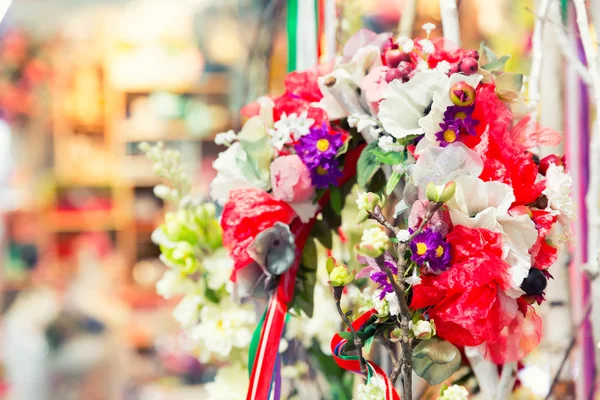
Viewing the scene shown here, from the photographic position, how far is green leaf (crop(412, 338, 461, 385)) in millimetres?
529

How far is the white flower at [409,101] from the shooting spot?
0.53 metres

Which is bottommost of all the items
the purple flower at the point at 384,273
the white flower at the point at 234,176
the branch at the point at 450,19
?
the purple flower at the point at 384,273

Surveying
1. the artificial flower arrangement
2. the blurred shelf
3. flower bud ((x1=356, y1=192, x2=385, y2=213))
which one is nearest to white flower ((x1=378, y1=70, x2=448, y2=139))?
the artificial flower arrangement

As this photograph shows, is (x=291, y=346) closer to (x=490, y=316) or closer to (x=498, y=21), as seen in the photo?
(x=490, y=316)

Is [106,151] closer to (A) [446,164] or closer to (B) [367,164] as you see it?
(B) [367,164]

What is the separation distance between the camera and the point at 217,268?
0.77 m

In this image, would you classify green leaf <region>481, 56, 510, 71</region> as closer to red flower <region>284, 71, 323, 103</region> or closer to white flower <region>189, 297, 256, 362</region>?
red flower <region>284, 71, 323, 103</region>

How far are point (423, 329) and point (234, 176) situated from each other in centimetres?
28

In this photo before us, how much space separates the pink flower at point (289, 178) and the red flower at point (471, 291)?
0.18m

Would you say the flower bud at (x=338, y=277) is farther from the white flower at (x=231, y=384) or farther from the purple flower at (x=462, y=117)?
the white flower at (x=231, y=384)

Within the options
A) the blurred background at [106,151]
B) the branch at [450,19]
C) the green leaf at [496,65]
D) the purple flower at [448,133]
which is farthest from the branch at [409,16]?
the blurred background at [106,151]

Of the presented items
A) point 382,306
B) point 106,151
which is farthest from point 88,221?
point 382,306

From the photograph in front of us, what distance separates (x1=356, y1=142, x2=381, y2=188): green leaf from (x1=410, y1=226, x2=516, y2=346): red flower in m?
0.12

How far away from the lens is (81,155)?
2.84 m
